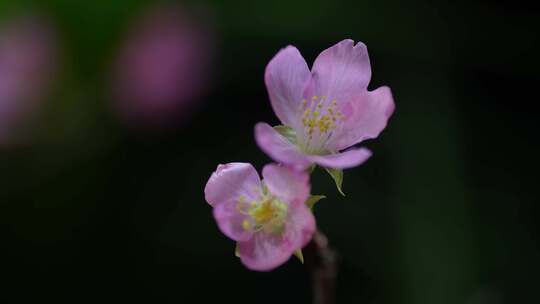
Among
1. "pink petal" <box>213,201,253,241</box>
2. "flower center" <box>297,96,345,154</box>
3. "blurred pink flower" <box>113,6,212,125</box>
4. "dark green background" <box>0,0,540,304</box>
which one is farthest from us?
"blurred pink flower" <box>113,6,212,125</box>

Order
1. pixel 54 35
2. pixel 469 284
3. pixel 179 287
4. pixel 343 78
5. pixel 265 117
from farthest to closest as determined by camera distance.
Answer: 1. pixel 54 35
2. pixel 265 117
3. pixel 179 287
4. pixel 469 284
5. pixel 343 78

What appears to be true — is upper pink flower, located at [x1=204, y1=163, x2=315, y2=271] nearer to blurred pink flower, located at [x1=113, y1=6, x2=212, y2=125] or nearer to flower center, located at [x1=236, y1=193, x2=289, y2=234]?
flower center, located at [x1=236, y1=193, x2=289, y2=234]

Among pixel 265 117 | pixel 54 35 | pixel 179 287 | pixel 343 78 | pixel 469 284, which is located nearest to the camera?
pixel 343 78

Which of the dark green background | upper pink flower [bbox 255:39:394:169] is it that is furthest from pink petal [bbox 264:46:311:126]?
the dark green background

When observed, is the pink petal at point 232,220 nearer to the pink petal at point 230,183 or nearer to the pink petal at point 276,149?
the pink petal at point 230,183

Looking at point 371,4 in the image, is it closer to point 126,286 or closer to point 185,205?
point 185,205

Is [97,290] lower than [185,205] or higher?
lower

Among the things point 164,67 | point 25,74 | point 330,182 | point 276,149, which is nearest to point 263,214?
point 276,149

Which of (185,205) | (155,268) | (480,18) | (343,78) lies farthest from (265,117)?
(343,78)
